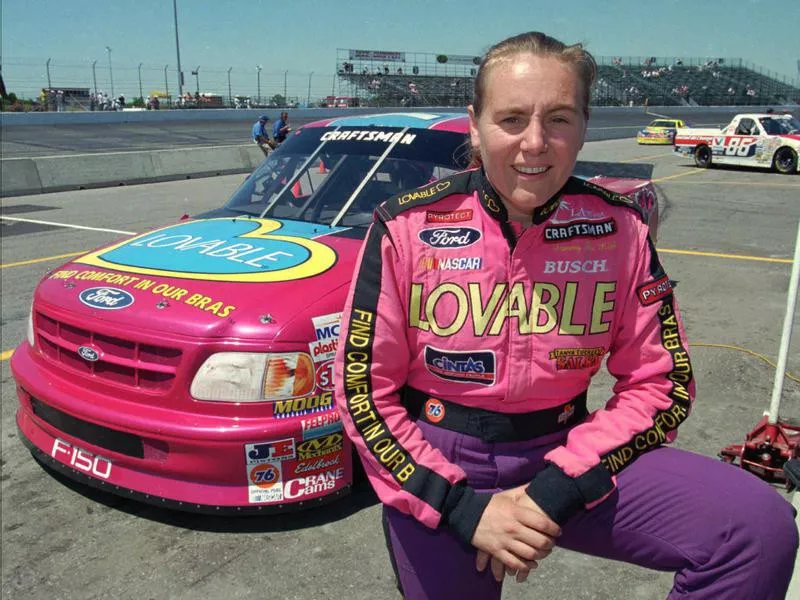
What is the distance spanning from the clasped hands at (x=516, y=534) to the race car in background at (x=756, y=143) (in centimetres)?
2024

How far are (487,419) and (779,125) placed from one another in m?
21.1

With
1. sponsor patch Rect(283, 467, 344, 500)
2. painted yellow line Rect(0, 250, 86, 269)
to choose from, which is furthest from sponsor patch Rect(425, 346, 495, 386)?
painted yellow line Rect(0, 250, 86, 269)

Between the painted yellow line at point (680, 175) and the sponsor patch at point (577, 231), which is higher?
the sponsor patch at point (577, 231)

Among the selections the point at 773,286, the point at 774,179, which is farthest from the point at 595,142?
the point at 773,286

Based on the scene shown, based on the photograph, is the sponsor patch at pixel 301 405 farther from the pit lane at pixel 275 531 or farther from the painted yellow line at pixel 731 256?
the painted yellow line at pixel 731 256

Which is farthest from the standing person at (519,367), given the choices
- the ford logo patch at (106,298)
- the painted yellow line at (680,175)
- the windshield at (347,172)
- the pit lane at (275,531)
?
the painted yellow line at (680,175)

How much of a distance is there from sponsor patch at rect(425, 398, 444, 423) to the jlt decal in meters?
0.16

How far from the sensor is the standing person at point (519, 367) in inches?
56.1

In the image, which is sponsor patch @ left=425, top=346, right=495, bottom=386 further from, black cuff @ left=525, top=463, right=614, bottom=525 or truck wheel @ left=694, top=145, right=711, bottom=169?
truck wheel @ left=694, top=145, right=711, bottom=169

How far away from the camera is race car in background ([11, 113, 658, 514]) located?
2.68 meters

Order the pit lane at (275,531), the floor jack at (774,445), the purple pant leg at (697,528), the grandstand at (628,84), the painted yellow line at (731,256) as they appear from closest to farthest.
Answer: the purple pant leg at (697,528)
the pit lane at (275,531)
the floor jack at (774,445)
the painted yellow line at (731,256)
the grandstand at (628,84)

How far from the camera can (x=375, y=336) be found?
1523 millimetres

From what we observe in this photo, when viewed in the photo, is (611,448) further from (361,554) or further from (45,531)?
(45,531)

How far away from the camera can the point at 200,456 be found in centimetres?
267
